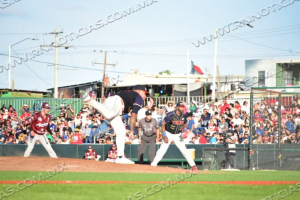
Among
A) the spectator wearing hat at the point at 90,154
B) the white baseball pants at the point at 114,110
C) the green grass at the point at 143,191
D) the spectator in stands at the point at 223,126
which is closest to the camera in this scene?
the green grass at the point at 143,191

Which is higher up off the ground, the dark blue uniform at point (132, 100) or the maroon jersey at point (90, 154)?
the dark blue uniform at point (132, 100)

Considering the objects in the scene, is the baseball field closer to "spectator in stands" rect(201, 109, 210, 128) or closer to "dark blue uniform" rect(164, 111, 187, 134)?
"dark blue uniform" rect(164, 111, 187, 134)

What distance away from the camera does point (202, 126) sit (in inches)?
931

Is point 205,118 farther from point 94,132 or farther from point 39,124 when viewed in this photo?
point 39,124

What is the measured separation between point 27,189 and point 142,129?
348 inches

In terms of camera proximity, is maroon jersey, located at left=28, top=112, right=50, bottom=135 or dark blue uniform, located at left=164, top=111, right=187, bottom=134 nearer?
dark blue uniform, located at left=164, top=111, right=187, bottom=134

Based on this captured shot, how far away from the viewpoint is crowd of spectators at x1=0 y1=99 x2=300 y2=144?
17828 millimetres

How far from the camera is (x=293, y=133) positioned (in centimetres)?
1775

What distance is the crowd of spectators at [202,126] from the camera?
702 inches

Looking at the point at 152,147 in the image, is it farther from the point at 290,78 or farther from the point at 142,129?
the point at 290,78

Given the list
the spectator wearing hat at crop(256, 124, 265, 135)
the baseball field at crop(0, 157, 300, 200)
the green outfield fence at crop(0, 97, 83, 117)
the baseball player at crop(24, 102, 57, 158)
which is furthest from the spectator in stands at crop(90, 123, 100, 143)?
the baseball field at crop(0, 157, 300, 200)

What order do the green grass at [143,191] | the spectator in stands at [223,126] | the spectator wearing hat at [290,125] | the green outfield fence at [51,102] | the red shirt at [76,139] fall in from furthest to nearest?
1. the green outfield fence at [51,102]
2. the red shirt at [76,139]
3. the spectator in stands at [223,126]
4. the spectator wearing hat at [290,125]
5. the green grass at [143,191]

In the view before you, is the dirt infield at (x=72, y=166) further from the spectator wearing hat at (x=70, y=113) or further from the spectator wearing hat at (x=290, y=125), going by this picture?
the spectator wearing hat at (x=70, y=113)

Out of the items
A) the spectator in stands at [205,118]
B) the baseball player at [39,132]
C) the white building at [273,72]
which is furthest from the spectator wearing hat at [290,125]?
the white building at [273,72]
